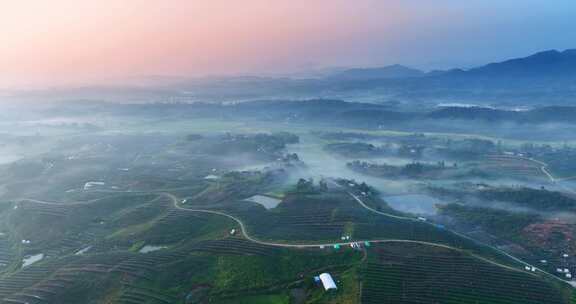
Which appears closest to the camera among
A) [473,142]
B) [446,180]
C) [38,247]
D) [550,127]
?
[38,247]

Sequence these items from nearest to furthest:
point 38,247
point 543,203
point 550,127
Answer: point 38,247 → point 543,203 → point 550,127

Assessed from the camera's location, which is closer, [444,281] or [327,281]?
[327,281]

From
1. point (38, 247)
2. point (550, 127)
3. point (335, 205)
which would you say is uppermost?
point (550, 127)

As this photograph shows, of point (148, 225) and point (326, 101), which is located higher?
point (326, 101)

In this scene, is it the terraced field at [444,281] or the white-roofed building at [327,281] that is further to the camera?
the white-roofed building at [327,281]

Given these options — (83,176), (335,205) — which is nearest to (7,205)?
(83,176)

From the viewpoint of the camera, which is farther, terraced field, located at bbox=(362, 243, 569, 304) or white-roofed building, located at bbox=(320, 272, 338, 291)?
white-roofed building, located at bbox=(320, 272, 338, 291)

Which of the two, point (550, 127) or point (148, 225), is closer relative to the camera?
point (148, 225)

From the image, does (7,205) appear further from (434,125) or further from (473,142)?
(434,125)
